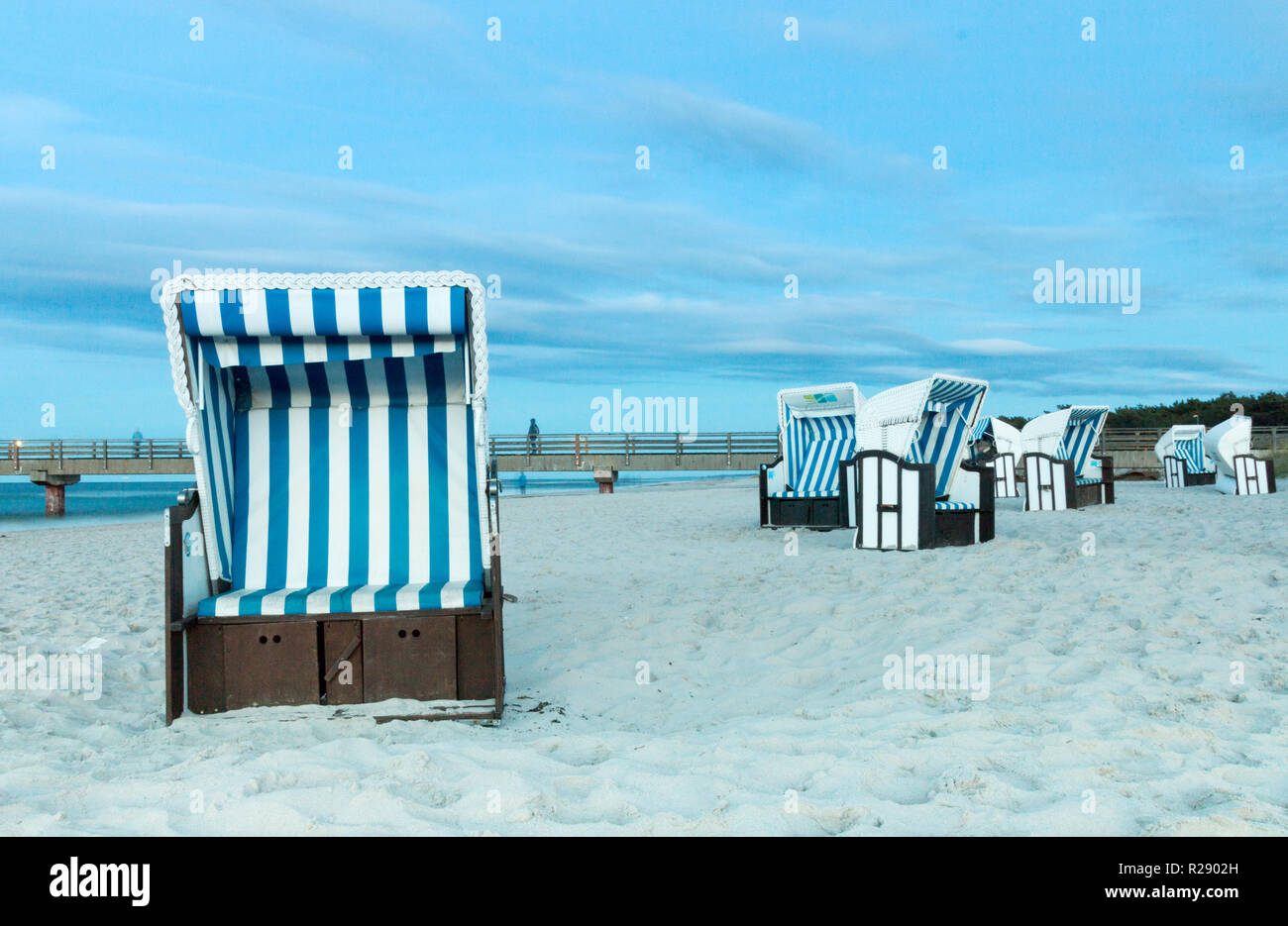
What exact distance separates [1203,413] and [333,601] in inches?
1891

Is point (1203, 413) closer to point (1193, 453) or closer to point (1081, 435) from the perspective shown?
point (1193, 453)

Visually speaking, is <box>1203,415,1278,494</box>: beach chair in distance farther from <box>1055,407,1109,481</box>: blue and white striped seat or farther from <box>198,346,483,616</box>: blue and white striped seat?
<box>198,346,483,616</box>: blue and white striped seat

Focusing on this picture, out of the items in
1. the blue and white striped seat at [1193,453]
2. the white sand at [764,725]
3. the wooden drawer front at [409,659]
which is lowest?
the white sand at [764,725]

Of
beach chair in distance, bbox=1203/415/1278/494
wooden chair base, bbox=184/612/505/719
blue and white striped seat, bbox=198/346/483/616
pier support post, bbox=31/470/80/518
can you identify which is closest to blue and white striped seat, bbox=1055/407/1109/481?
beach chair in distance, bbox=1203/415/1278/494

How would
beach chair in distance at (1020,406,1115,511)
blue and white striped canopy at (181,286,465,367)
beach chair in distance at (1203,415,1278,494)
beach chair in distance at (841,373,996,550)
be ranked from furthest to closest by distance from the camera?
beach chair in distance at (1203,415,1278,494)
beach chair in distance at (1020,406,1115,511)
beach chair in distance at (841,373,996,550)
blue and white striped canopy at (181,286,465,367)

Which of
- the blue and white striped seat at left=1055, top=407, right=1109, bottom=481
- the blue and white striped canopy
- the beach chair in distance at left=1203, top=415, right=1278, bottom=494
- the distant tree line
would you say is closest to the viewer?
the blue and white striped canopy

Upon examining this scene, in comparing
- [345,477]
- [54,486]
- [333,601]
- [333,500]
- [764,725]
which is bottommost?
[764,725]

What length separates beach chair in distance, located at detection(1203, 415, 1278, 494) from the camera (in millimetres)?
14305

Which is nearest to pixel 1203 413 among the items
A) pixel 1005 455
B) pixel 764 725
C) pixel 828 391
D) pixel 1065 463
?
pixel 1005 455

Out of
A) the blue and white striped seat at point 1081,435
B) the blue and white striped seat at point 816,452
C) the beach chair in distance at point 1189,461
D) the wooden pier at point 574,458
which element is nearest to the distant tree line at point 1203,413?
the wooden pier at point 574,458

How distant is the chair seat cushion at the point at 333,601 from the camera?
3445 millimetres

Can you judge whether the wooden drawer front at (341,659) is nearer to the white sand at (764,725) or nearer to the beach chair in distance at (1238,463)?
the white sand at (764,725)

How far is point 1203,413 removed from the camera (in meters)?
42.0

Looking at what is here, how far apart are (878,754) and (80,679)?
12.0ft
